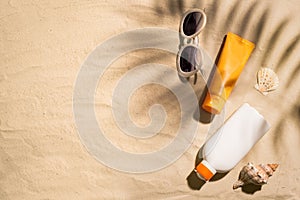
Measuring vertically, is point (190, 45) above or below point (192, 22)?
below

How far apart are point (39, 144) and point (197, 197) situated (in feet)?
3.21

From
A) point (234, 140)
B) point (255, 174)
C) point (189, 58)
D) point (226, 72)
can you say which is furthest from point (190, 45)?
point (255, 174)

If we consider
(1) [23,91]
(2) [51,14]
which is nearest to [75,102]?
(1) [23,91]

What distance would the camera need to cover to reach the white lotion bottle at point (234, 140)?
2.36m

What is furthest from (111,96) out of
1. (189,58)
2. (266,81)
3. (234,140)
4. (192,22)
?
(266,81)

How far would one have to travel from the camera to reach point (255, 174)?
7.73ft

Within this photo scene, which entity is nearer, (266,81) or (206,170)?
(206,170)

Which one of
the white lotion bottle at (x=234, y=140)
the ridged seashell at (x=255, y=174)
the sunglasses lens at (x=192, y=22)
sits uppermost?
the sunglasses lens at (x=192, y=22)

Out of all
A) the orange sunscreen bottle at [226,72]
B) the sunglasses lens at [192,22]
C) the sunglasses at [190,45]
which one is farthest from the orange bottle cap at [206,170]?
the sunglasses lens at [192,22]

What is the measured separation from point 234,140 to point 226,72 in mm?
402

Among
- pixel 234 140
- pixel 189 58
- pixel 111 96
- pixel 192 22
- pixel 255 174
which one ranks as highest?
pixel 192 22

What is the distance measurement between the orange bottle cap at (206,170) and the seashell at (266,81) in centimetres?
57

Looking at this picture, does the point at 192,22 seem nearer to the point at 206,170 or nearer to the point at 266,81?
the point at 266,81

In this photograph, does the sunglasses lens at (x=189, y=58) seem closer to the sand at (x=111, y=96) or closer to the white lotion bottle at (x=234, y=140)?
the sand at (x=111, y=96)
